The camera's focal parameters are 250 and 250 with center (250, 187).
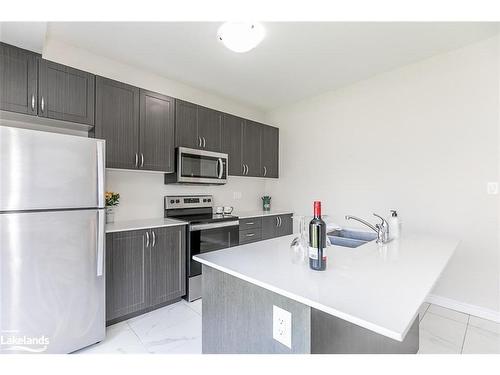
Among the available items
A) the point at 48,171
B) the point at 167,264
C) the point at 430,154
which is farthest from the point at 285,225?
the point at 48,171

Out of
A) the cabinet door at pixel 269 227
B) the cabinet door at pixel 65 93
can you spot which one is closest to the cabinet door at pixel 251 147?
the cabinet door at pixel 269 227

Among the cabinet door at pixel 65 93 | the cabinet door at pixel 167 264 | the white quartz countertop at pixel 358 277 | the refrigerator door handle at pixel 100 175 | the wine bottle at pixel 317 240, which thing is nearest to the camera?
the white quartz countertop at pixel 358 277

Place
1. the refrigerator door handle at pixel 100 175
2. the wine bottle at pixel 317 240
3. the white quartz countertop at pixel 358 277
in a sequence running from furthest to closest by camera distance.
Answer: the refrigerator door handle at pixel 100 175
the wine bottle at pixel 317 240
the white quartz countertop at pixel 358 277

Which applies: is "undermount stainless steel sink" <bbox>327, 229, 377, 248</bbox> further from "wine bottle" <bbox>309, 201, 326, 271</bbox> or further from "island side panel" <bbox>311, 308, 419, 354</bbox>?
"wine bottle" <bbox>309, 201, 326, 271</bbox>

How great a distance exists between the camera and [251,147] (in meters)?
3.77

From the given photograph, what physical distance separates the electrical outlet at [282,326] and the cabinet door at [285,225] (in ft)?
9.04

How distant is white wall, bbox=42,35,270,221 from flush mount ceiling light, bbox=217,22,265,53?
1.51 meters

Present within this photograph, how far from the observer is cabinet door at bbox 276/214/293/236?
381 cm

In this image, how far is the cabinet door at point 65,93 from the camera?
1999 mm

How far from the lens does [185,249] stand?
2682mm

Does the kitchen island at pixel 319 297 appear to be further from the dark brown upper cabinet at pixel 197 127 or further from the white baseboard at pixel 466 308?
the dark brown upper cabinet at pixel 197 127

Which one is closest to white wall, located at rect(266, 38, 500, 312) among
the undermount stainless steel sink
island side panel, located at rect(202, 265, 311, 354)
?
the undermount stainless steel sink

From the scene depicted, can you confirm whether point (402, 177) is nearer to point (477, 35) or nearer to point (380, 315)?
point (477, 35)

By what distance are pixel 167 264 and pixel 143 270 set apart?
240 millimetres
